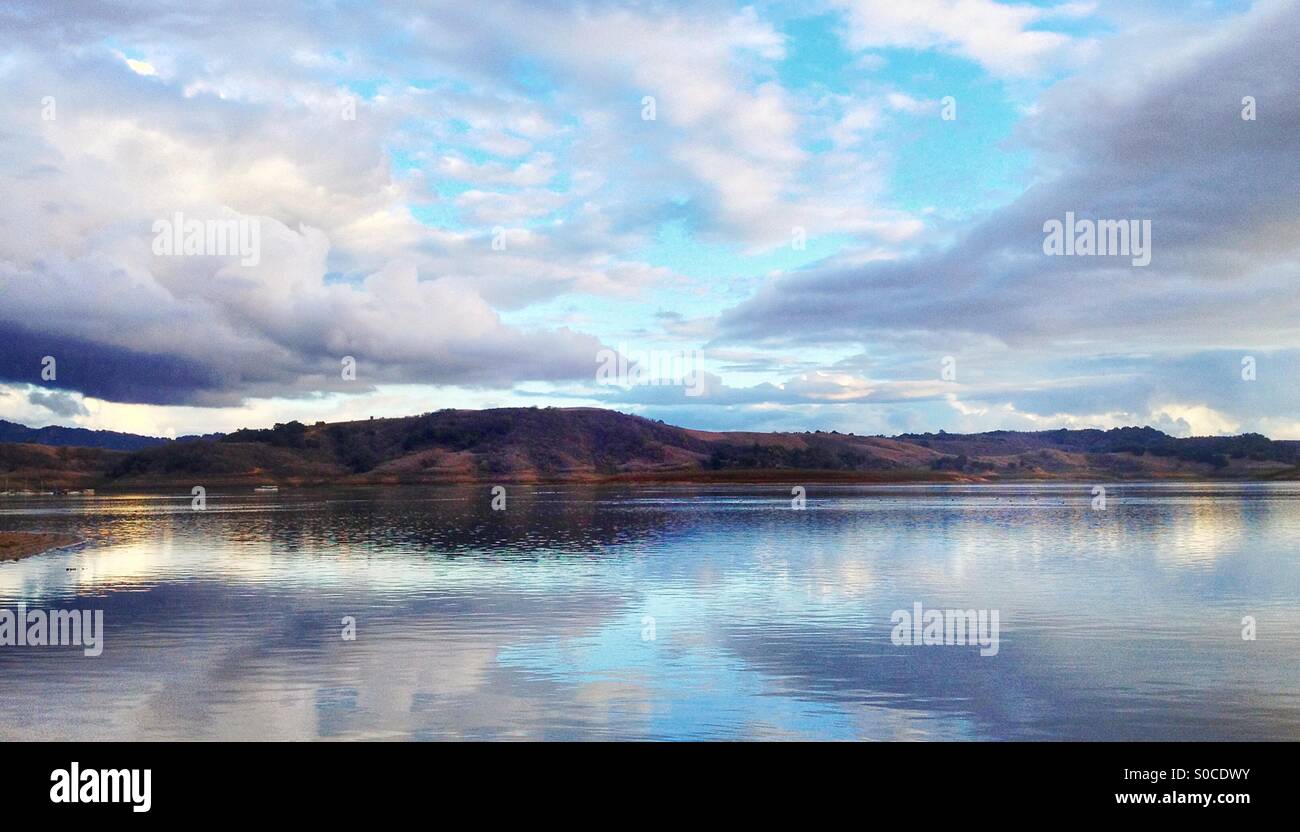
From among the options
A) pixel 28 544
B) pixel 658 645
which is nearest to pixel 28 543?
pixel 28 544

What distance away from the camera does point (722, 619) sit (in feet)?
99.6

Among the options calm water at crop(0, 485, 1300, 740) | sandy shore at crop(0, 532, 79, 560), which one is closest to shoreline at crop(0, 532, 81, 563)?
sandy shore at crop(0, 532, 79, 560)

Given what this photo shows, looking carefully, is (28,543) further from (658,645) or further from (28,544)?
(658,645)

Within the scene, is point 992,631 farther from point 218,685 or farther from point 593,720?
point 218,685

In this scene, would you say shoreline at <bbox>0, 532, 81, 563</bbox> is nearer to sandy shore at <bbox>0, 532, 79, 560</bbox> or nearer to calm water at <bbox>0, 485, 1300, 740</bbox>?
sandy shore at <bbox>0, 532, 79, 560</bbox>

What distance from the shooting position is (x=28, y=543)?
192 feet

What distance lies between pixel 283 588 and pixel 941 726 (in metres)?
28.9

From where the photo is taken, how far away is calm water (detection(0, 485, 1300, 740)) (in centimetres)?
1819

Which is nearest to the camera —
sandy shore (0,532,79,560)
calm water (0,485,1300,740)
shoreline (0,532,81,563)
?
calm water (0,485,1300,740)

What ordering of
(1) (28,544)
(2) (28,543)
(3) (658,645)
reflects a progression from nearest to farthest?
1. (3) (658,645)
2. (1) (28,544)
3. (2) (28,543)

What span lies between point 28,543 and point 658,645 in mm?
49129

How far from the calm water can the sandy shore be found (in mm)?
1757

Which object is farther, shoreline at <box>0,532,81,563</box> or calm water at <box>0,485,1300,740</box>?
shoreline at <box>0,532,81,563</box>

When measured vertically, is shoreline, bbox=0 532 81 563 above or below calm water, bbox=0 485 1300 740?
above
